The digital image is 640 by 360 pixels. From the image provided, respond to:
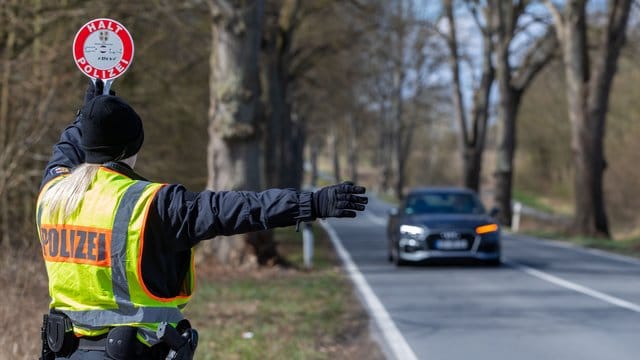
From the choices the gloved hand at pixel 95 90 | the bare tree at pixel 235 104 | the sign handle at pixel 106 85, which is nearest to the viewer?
the gloved hand at pixel 95 90

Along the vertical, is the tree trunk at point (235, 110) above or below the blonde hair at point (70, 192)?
above

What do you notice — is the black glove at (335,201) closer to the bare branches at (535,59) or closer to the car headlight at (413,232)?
the car headlight at (413,232)

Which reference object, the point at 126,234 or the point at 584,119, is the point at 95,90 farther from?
the point at 584,119

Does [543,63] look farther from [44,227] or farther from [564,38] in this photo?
[44,227]

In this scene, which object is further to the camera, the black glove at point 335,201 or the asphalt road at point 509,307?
the asphalt road at point 509,307

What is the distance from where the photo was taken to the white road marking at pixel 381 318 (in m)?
9.02

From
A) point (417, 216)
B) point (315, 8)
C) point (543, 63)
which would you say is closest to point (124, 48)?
point (417, 216)

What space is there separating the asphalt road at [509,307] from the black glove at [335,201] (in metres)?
5.48

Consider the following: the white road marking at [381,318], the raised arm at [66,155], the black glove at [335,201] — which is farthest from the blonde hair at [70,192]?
the white road marking at [381,318]

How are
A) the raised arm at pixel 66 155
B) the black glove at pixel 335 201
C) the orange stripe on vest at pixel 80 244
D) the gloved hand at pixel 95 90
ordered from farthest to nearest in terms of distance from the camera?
the gloved hand at pixel 95 90 → the raised arm at pixel 66 155 → the orange stripe on vest at pixel 80 244 → the black glove at pixel 335 201

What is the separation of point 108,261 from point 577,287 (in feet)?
38.8

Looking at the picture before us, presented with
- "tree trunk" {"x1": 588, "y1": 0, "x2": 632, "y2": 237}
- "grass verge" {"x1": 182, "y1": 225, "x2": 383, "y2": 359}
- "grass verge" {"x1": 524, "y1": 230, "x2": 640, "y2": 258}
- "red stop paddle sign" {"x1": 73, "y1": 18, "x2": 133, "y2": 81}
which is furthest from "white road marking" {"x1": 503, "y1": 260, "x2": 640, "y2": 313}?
"tree trunk" {"x1": 588, "y1": 0, "x2": 632, "y2": 237}

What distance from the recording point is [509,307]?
12.1m

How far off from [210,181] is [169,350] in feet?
43.0
